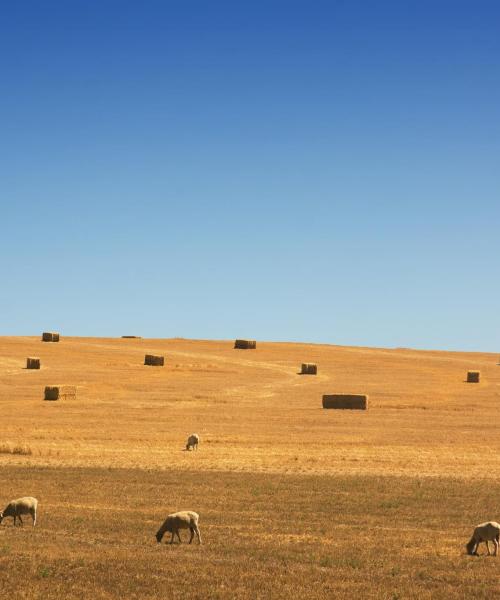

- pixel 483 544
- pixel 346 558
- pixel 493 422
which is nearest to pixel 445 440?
pixel 493 422

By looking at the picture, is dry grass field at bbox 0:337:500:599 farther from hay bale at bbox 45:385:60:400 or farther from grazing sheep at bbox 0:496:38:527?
hay bale at bbox 45:385:60:400

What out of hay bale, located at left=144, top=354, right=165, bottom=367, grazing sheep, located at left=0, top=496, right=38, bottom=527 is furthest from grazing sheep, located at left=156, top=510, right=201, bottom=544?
hay bale, located at left=144, top=354, right=165, bottom=367

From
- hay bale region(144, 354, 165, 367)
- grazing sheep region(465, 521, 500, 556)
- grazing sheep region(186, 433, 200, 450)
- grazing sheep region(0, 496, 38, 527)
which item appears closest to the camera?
grazing sheep region(465, 521, 500, 556)

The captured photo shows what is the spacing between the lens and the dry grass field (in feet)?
61.7

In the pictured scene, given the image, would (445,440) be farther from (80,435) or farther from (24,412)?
(24,412)

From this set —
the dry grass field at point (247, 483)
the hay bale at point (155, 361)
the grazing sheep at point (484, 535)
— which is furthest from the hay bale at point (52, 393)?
the grazing sheep at point (484, 535)

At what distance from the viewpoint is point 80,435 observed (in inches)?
1927

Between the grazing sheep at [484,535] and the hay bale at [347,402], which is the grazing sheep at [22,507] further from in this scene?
the hay bale at [347,402]

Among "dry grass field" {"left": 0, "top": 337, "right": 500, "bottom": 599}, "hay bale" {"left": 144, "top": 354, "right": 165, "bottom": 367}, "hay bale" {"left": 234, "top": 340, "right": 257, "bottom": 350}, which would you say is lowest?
"dry grass field" {"left": 0, "top": 337, "right": 500, "bottom": 599}

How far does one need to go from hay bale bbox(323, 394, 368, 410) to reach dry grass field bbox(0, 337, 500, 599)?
6.62ft

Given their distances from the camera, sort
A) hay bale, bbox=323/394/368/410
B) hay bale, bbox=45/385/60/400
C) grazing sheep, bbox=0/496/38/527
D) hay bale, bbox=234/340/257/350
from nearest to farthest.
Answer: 1. grazing sheep, bbox=0/496/38/527
2. hay bale, bbox=323/394/368/410
3. hay bale, bbox=45/385/60/400
4. hay bale, bbox=234/340/257/350

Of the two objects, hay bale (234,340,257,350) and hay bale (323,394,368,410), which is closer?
hay bale (323,394,368,410)

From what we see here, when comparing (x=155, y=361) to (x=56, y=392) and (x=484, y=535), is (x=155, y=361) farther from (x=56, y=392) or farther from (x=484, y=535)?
(x=484, y=535)

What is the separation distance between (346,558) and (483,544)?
15.7 feet
